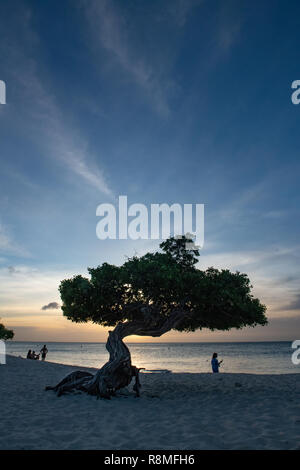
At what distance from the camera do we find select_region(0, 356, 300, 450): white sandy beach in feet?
29.7

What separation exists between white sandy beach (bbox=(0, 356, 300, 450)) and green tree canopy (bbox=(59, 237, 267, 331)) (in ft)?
13.2

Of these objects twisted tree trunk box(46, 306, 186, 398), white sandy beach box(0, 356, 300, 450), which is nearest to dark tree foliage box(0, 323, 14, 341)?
white sandy beach box(0, 356, 300, 450)

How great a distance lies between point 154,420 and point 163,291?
6615mm

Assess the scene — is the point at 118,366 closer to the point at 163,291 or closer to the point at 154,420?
the point at 163,291

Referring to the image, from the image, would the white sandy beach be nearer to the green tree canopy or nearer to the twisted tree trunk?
the twisted tree trunk

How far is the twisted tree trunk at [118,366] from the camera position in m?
16.5

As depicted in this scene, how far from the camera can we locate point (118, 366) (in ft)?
55.3

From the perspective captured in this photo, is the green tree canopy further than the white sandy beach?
Yes

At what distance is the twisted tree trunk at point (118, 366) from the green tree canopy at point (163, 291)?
48cm

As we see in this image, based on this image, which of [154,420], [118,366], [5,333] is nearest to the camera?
[154,420]

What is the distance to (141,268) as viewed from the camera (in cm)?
1630

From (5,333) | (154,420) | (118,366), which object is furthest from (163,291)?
(5,333)
